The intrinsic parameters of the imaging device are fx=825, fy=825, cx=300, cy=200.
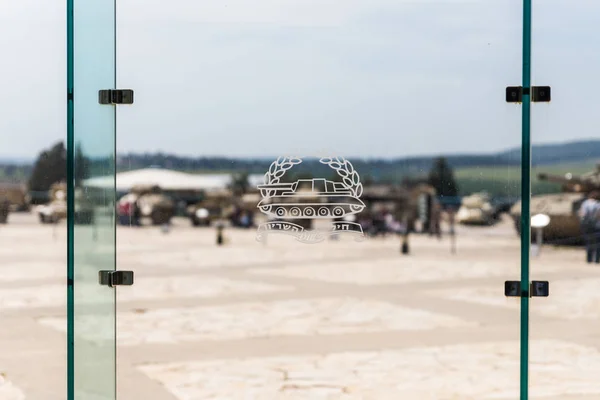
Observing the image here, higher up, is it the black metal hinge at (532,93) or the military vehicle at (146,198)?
the black metal hinge at (532,93)

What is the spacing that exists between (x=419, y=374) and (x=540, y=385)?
823mm

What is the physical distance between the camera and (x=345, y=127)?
7.23m

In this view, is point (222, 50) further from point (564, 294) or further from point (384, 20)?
point (564, 294)

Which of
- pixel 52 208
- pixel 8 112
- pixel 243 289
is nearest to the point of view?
pixel 243 289

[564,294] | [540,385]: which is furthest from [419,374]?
[564,294]

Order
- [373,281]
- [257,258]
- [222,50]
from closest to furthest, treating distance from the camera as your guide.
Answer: [222,50] → [373,281] → [257,258]

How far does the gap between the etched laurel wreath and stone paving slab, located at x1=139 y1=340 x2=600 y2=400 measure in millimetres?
1252

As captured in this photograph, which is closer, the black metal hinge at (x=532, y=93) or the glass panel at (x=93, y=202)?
the black metal hinge at (x=532, y=93)

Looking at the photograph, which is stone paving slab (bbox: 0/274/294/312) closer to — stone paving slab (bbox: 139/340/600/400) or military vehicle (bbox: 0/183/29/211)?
stone paving slab (bbox: 139/340/600/400)

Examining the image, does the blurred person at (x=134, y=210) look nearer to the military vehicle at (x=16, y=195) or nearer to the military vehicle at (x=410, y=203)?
the military vehicle at (x=410, y=203)

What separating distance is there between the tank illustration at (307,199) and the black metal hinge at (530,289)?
52.4 inches

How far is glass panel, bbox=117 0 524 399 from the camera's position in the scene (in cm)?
507

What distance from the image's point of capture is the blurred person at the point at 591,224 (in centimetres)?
983

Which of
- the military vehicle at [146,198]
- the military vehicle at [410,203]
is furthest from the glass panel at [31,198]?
the military vehicle at [410,203]
